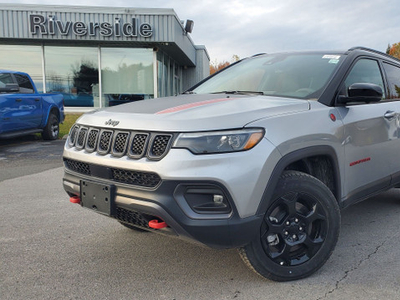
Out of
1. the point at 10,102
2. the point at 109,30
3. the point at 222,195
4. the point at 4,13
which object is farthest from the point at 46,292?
the point at 4,13

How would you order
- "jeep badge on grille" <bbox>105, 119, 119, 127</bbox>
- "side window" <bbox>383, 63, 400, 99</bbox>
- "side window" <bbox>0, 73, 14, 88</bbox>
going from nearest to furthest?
"jeep badge on grille" <bbox>105, 119, 119, 127</bbox> < "side window" <bbox>383, 63, 400, 99</bbox> < "side window" <bbox>0, 73, 14, 88</bbox>

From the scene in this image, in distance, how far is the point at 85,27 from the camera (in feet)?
52.7

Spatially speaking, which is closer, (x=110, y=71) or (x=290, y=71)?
(x=290, y=71)

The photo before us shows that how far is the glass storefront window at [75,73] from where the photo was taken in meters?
17.5

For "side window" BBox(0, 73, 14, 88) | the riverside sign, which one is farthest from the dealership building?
"side window" BBox(0, 73, 14, 88)

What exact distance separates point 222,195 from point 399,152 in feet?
7.81

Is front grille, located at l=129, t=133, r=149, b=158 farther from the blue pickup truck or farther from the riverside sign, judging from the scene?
the riverside sign

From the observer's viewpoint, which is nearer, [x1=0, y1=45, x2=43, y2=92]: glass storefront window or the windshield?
the windshield

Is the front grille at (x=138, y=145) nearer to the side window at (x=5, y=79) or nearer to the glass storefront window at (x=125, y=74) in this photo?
the side window at (x=5, y=79)

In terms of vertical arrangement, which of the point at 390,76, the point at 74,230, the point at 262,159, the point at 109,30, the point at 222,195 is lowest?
the point at 74,230

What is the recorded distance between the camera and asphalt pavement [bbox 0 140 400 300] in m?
2.61

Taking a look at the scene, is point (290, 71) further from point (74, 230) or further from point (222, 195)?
point (74, 230)

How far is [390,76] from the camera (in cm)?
414

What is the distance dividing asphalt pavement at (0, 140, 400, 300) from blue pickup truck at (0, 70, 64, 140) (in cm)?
510
